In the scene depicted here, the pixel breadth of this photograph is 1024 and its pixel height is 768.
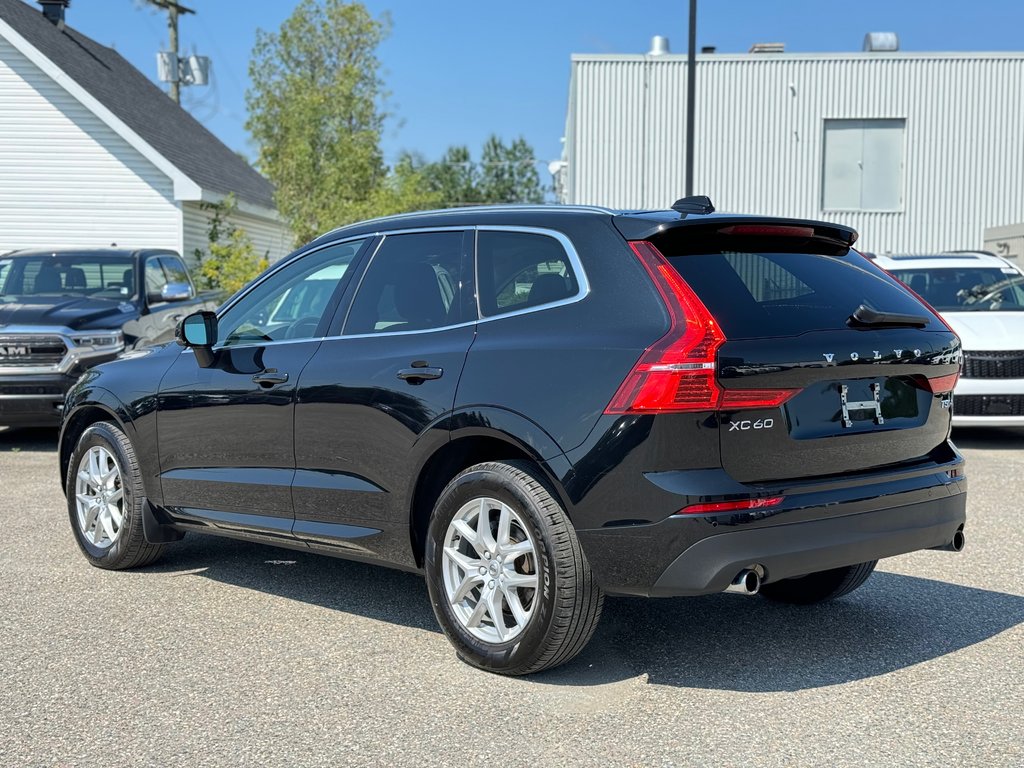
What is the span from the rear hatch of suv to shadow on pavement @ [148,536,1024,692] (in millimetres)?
845

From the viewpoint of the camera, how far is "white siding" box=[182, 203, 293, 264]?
2494cm

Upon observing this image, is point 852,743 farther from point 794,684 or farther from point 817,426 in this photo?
point 817,426

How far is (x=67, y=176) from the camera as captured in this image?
2462cm

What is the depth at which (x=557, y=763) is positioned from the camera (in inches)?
151

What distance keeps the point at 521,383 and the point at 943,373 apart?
68.5 inches

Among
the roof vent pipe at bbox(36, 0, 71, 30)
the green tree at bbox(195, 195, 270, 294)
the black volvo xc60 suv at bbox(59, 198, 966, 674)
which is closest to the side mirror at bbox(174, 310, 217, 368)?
the black volvo xc60 suv at bbox(59, 198, 966, 674)

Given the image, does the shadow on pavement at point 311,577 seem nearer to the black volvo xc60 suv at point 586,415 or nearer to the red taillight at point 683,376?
the black volvo xc60 suv at point 586,415

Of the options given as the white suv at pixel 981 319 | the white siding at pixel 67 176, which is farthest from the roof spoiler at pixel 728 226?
the white siding at pixel 67 176

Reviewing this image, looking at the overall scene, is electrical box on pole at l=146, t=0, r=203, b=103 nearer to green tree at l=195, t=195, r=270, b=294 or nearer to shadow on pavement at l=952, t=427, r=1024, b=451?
green tree at l=195, t=195, r=270, b=294

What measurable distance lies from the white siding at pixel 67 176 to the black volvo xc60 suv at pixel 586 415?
64.7 feet

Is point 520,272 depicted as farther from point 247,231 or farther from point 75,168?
point 247,231

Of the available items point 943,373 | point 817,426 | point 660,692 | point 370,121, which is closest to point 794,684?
point 660,692

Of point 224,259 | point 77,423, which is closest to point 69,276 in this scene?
point 77,423

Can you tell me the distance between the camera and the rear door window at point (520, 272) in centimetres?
471
